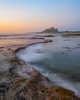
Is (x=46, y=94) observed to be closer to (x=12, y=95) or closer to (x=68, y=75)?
(x=12, y=95)

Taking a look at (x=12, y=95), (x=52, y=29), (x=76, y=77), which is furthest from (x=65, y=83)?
(x=52, y=29)

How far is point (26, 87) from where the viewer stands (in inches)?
275

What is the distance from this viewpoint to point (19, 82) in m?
7.57

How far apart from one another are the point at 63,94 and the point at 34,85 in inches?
54.5

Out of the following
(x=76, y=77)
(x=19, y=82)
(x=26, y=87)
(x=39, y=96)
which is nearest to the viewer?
(x=39, y=96)

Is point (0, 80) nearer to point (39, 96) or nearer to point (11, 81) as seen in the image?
point (11, 81)

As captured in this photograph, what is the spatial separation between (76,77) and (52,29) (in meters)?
147

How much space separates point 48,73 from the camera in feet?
34.4

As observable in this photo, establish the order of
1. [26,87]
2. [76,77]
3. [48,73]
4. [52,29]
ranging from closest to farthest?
[26,87]
[76,77]
[48,73]
[52,29]

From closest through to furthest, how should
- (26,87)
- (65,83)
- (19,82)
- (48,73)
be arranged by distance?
(26,87) → (19,82) → (65,83) → (48,73)

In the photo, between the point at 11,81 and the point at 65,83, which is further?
the point at 65,83

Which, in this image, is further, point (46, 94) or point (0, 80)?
point (0, 80)

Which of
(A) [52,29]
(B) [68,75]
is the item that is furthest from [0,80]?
(A) [52,29]

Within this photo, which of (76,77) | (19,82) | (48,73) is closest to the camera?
(19,82)
